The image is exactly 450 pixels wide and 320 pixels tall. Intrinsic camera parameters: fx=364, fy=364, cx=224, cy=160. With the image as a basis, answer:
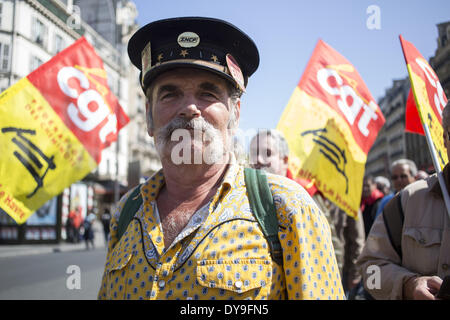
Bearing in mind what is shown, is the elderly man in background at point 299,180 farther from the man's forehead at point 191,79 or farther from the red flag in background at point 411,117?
the man's forehead at point 191,79

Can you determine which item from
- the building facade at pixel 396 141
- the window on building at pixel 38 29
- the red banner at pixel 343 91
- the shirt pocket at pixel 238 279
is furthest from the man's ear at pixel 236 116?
the building facade at pixel 396 141

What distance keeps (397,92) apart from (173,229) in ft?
200

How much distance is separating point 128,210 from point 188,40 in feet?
2.66

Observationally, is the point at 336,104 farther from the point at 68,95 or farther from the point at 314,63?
the point at 68,95

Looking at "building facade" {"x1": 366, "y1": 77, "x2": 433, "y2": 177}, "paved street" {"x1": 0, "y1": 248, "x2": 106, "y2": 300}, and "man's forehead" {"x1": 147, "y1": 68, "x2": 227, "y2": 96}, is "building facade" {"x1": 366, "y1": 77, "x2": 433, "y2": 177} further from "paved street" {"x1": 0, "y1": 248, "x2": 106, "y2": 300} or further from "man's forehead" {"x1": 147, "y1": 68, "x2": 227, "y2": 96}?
"man's forehead" {"x1": 147, "y1": 68, "x2": 227, "y2": 96}

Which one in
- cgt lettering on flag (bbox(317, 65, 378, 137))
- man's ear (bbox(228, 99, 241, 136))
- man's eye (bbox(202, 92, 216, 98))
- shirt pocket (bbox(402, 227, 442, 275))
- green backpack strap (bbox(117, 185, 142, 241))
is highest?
cgt lettering on flag (bbox(317, 65, 378, 137))

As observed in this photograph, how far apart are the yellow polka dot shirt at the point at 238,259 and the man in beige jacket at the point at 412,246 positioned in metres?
0.65

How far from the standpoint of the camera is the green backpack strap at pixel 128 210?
164cm

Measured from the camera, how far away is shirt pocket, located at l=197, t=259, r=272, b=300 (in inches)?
50.4

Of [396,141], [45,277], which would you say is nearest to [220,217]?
[45,277]

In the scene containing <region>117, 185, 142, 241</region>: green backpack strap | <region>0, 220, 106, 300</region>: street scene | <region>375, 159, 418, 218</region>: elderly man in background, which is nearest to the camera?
<region>117, 185, 142, 241</region>: green backpack strap

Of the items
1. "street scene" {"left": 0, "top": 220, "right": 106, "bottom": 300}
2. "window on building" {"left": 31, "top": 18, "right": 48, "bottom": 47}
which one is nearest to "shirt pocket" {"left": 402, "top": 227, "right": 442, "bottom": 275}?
"street scene" {"left": 0, "top": 220, "right": 106, "bottom": 300}
